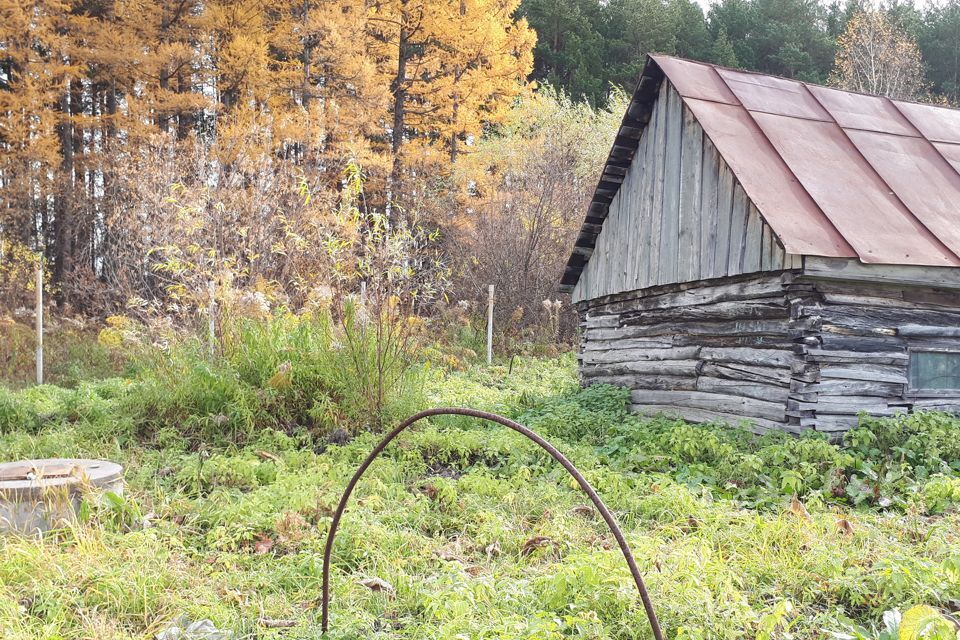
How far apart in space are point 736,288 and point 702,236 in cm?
77

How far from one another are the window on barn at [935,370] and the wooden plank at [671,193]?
263 centimetres

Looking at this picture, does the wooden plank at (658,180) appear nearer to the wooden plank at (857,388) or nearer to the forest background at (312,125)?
the wooden plank at (857,388)

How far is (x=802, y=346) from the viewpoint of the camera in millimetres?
6551

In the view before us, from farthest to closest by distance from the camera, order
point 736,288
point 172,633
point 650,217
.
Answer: point 650,217
point 736,288
point 172,633

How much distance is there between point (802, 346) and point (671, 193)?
282cm

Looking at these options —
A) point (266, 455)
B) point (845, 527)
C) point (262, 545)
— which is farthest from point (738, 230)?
point (262, 545)

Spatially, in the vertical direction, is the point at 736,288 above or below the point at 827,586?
above

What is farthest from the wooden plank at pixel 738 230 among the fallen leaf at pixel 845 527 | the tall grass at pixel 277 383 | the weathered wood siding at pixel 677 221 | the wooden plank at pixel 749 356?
the tall grass at pixel 277 383

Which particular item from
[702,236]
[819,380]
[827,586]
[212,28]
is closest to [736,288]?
[702,236]

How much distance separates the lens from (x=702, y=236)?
784 centimetres

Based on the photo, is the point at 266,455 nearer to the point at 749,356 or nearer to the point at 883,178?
the point at 749,356

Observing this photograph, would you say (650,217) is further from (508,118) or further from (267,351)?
(508,118)

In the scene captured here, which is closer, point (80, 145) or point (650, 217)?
point (650, 217)

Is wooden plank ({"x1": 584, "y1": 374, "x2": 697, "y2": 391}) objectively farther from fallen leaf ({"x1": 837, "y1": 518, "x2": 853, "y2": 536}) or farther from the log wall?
fallen leaf ({"x1": 837, "y1": 518, "x2": 853, "y2": 536})
